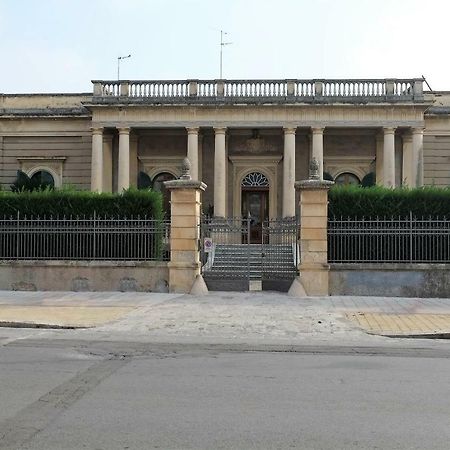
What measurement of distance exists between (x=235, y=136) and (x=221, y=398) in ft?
84.2

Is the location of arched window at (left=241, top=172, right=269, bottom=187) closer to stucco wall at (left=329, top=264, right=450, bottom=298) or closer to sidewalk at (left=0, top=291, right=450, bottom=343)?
sidewalk at (left=0, top=291, right=450, bottom=343)

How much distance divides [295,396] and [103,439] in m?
2.19

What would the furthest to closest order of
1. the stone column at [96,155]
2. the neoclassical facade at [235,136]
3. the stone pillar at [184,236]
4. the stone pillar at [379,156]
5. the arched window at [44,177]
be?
the arched window at [44,177], the stone pillar at [379,156], the stone column at [96,155], the neoclassical facade at [235,136], the stone pillar at [184,236]

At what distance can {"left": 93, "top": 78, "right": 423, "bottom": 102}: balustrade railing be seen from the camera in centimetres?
2841

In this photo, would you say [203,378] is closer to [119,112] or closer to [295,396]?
[295,396]

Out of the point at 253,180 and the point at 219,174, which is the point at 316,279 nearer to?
the point at 219,174

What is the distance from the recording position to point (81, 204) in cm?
1766

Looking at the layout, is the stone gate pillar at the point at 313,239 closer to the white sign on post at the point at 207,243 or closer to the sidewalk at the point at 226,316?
the sidewalk at the point at 226,316

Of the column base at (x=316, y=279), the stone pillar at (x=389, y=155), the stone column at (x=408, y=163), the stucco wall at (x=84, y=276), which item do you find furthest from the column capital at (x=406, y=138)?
the stucco wall at (x=84, y=276)

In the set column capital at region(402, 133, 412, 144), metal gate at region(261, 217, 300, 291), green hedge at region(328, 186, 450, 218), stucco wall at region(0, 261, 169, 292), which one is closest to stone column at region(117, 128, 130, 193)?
metal gate at region(261, 217, 300, 291)

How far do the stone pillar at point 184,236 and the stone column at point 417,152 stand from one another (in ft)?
50.3

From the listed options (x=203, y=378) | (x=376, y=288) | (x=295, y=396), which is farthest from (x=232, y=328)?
(x=376, y=288)

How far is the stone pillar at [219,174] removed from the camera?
2858 cm

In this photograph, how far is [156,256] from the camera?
55.8ft
